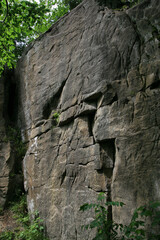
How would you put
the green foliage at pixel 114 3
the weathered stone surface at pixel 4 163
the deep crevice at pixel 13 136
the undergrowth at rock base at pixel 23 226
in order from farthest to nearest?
the deep crevice at pixel 13 136, the weathered stone surface at pixel 4 163, the undergrowth at rock base at pixel 23 226, the green foliage at pixel 114 3

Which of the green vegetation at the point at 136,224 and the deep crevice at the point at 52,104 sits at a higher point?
the deep crevice at the point at 52,104

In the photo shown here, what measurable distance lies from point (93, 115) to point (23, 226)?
201 inches

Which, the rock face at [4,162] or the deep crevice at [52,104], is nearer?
the deep crevice at [52,104]

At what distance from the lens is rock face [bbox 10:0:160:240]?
4.91m

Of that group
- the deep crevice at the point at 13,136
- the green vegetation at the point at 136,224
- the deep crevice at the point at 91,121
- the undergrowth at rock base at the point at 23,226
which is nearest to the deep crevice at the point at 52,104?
the deep crevice at the point at 91,121

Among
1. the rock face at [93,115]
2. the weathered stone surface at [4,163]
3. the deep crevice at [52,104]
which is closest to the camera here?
the rock face at [93,115]

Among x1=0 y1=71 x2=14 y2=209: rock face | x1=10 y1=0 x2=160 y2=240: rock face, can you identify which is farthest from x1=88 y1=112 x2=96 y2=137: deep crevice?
x1=0 y1=71 x2=14 y2=209: rock face

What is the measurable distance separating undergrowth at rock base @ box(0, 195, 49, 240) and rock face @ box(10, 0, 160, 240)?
1.15 feet

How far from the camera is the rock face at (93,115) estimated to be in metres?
4.91

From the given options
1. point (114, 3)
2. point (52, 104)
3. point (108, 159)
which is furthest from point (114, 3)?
point (108, 159)

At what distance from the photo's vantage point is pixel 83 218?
5855mm

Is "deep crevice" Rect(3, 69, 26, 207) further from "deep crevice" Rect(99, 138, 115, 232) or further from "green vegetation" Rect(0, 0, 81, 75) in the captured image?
"deep crevice" Rect(99, 138, 115, 232)

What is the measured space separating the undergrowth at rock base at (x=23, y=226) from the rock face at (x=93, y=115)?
13.8 inches

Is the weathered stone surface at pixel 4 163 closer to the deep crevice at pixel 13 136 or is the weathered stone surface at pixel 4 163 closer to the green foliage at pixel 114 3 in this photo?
the deep crevice at pixel 13 136
